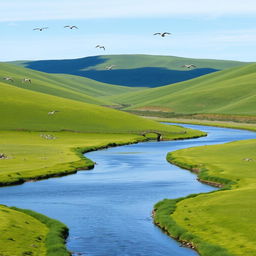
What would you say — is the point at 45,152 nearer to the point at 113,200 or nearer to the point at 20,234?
the point at 113,200

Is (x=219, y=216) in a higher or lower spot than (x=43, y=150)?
lower

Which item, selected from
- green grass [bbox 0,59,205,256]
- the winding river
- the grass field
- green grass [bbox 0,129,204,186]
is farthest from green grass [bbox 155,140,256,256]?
green grass [bbox 0,129,204,186]

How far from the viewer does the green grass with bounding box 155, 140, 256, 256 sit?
55037 mm

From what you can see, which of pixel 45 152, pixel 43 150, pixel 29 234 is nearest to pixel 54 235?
pixel 29 234

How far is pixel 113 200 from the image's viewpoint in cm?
7844

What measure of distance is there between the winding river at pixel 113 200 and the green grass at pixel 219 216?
5.68 ft

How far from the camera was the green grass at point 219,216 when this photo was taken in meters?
55.0

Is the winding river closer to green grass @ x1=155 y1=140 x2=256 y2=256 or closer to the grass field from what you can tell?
the grass field

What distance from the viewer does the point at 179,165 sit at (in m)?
114

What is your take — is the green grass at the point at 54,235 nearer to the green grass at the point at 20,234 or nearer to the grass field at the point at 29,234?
the grass field at the point at 29,234

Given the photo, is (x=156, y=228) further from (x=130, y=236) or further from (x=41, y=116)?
(x=41, y=116)

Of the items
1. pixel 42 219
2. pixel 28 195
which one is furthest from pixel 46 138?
pixel 42 219

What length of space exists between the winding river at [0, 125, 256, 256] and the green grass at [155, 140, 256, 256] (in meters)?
1.73

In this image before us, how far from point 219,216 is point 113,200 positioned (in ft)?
57.4
